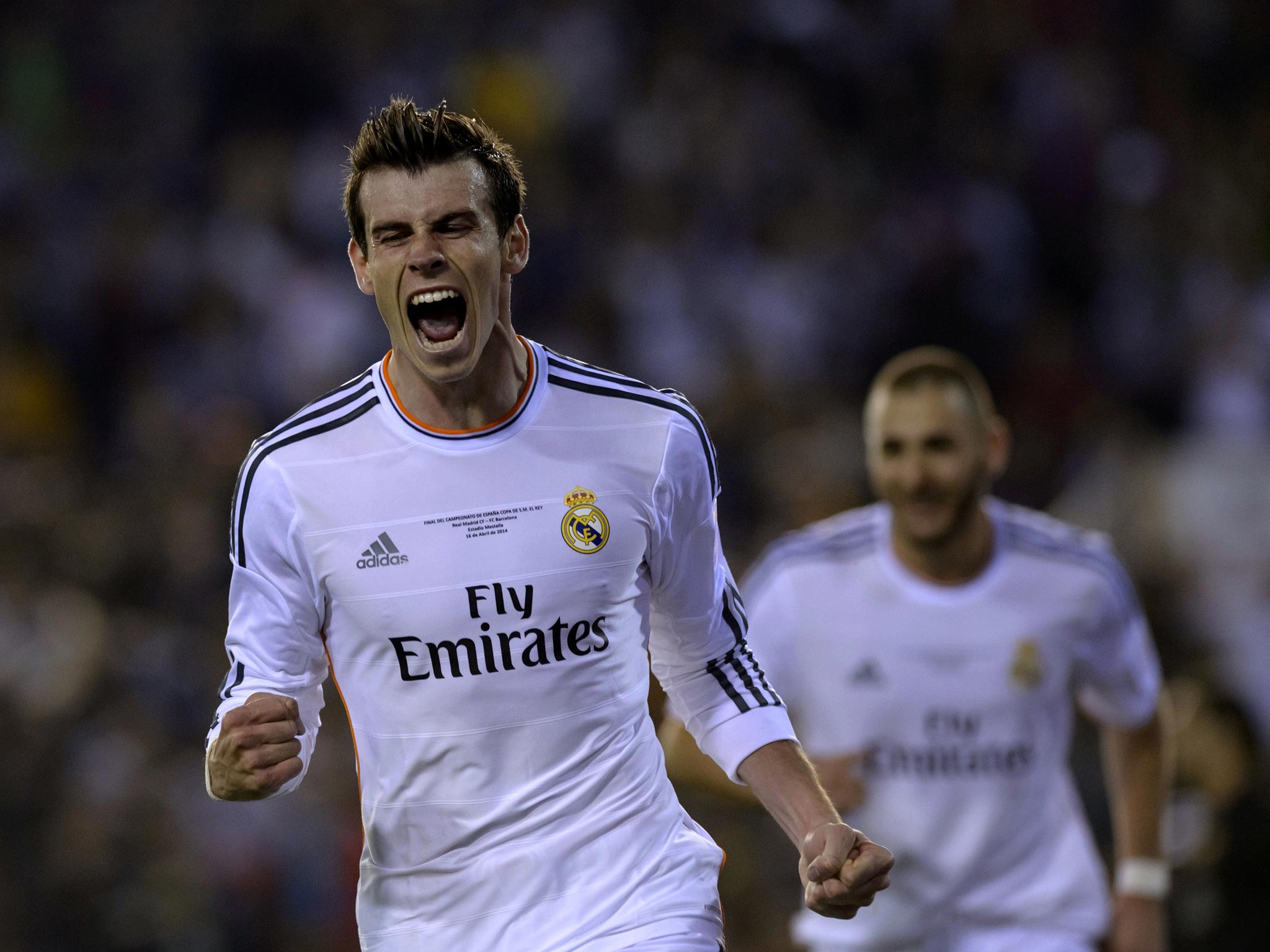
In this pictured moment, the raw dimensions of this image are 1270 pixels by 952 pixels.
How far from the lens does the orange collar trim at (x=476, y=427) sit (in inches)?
129

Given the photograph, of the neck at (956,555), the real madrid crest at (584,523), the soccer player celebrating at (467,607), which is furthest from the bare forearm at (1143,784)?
the real madrid crest at (584,523)

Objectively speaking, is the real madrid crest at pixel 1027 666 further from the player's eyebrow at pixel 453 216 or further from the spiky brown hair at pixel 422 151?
the player's eyebrow at pixel 453 216

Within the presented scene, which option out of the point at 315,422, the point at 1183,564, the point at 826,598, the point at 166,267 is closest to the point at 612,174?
the point at 166,267

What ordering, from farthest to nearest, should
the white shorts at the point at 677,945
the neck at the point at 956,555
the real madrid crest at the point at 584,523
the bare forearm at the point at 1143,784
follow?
1. the bare forearm at the point at 1143,784
2. the neck at the point at 956,555
3. the real madrid crest at the point at 584,523
4. the white shorts at the point at 677,945

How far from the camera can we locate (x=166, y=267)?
10.4m

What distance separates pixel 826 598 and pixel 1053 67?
7.53 m

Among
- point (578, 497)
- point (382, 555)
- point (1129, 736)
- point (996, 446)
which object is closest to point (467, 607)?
point (382, 555)

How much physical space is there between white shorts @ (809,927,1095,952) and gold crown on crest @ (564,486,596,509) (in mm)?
2074

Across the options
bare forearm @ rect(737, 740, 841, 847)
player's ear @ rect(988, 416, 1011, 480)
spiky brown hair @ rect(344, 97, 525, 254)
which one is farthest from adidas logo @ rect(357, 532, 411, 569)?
player's ear @ rect(988, 416, 1011, 480)

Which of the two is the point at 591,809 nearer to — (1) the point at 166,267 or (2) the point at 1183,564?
(2) the point at 1183,564

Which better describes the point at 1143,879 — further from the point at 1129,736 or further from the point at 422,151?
the point at 422,151

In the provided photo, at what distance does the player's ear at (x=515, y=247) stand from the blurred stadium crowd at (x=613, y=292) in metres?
4.15

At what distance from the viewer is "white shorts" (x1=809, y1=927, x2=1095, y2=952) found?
15.2 feet

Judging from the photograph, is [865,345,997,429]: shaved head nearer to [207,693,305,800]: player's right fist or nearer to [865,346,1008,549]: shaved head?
[865,346,1008,549]: shaved head
